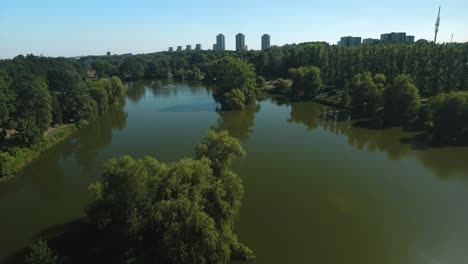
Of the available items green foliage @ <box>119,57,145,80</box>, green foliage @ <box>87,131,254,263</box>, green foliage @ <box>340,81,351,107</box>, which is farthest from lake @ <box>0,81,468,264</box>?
green foliage @ <box>119,57,145,80</box>

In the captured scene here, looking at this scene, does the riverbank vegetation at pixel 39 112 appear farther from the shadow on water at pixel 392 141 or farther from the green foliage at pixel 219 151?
the shadow on water at pixel 392 141

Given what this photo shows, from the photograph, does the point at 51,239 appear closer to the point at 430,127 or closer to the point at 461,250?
the point at 461,250

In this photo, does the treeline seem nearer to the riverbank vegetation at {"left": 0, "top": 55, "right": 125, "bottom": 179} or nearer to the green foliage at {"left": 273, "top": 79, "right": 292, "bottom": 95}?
the green foliage at {"left": 273, "top": 79, "right": 292, "bottom": 95}

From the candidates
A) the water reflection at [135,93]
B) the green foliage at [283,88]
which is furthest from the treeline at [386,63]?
the water reflection at [135,93]

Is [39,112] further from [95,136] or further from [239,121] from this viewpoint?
[239,121]

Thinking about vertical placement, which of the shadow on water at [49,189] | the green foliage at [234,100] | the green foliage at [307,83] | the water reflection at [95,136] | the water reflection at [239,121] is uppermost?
the green foliage at [307,83]

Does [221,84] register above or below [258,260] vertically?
above

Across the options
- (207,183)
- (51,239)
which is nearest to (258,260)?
(207,183)
